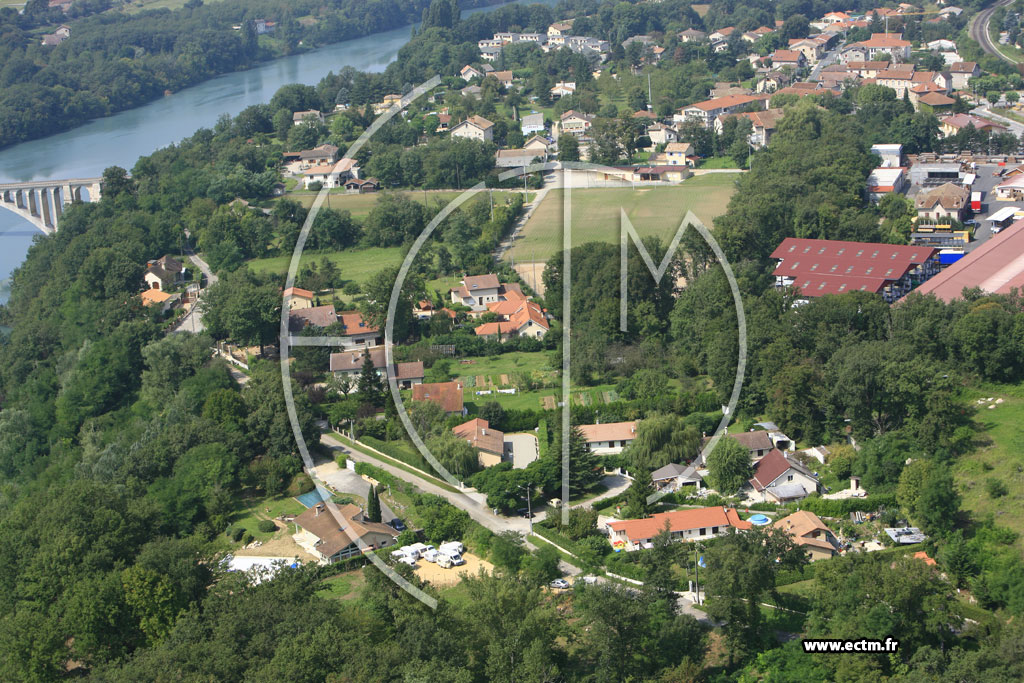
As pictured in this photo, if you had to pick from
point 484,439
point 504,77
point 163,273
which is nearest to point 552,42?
point 504,77

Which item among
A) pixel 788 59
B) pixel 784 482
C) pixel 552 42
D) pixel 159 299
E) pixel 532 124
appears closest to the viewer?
pixel 784 482

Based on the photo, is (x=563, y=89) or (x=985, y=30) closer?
(x=563, y=89)

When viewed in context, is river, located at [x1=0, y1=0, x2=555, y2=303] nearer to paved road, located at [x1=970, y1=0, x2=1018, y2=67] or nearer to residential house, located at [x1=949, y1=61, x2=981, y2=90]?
residential house, located at [x1=949, y1=61, x2=981, y2=90]

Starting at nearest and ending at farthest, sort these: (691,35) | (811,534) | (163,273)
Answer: (811,534), (163,273), (691,35)

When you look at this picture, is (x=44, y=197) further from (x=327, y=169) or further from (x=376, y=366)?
(x=376, y=366)

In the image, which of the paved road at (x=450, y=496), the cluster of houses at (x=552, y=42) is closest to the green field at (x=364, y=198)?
the paved road at (x=450, y=496)

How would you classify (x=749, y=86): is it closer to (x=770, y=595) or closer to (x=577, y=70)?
(x=577, y=70)

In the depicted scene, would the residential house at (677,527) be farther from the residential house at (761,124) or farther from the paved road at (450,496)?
the residential house at (761,124)
